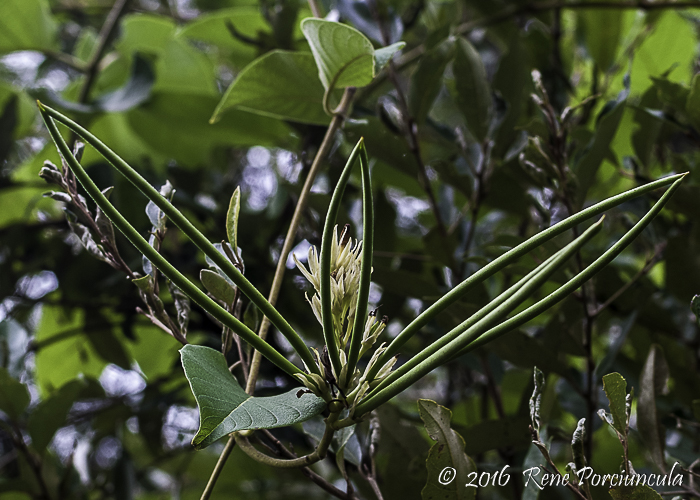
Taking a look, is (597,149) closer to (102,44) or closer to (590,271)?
(590,271)

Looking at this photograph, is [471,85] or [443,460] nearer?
[443,460]

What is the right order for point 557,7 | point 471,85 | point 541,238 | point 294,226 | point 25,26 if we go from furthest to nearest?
1. point 25,26
2. point 557,7
3. point 471,85
4. point 294,226
5. point 541,238

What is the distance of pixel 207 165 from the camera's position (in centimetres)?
69

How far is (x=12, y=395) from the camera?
1.32ft

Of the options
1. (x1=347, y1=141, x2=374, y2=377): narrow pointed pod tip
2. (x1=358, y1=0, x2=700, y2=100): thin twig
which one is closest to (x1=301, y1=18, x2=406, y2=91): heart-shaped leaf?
(x1=347, y1=141, x2=374, y2=377): narrow pointed pod tip

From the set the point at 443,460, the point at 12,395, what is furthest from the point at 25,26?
the point at 443,460

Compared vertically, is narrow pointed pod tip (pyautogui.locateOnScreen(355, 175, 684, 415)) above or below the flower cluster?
above

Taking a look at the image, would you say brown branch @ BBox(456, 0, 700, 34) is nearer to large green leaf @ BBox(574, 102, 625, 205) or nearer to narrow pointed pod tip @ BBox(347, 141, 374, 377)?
large green leaf @ BBox(574, 102, 625, 205)

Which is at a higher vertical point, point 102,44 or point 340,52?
point 340,52

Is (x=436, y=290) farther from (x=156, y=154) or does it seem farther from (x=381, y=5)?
(x=156, y=154)

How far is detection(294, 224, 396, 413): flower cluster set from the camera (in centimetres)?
19

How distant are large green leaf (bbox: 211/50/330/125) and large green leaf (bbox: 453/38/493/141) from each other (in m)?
0.11

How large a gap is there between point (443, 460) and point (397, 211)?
0.40 metres

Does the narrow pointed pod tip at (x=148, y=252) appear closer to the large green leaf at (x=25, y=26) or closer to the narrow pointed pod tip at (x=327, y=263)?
the narrow pointed pod tip at (x=327, y=263)
